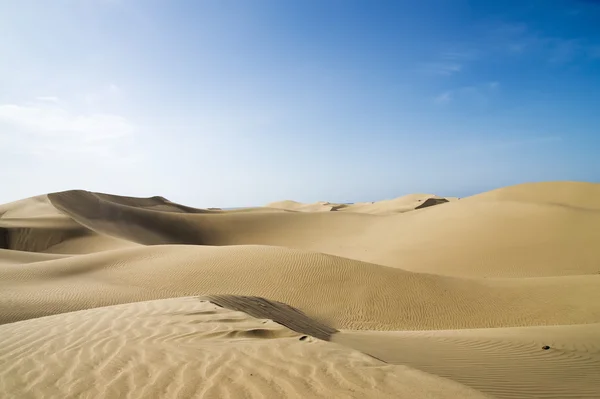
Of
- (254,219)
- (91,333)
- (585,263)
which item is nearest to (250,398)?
(91,333)

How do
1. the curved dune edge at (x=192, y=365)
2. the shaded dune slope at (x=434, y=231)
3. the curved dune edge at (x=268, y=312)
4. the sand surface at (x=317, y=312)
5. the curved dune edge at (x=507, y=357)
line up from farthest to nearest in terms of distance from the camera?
the shaded dune slope at (x=434, y=231), the curved dune edge at (x=268, y=312), the curved dune edge at (x=507, y=357), the sand surface at (x=317, y=312), the curved dune edge at (x=192, y=365)

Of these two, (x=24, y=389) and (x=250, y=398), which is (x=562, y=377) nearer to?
(x=250, y=398)

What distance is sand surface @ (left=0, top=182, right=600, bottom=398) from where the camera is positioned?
3.28m

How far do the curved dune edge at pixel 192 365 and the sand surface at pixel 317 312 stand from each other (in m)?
0.02

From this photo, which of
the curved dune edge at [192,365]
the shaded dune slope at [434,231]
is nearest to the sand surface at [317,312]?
the curved dune edge at [192,365]

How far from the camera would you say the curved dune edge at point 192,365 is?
2980 mm

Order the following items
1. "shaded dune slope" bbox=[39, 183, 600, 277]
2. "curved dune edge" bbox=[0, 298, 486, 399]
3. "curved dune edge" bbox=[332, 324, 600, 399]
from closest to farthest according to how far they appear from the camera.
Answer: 1. "curved dune edge" bbox=[0, 298, 486, 399]
2. "curved dune edge" bbox=[332, 324, 600, 399]
3. "shaded dune slope" bbox=[39, 183, 600, 277]

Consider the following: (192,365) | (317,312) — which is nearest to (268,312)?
(317,312)

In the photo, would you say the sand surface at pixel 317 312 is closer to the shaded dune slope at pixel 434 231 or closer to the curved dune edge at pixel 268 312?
the curved dune edge at pixel 268 312

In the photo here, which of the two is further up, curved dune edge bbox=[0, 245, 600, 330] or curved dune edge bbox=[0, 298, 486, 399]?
curved dune edge bbox=[0, 298, 486, 399]

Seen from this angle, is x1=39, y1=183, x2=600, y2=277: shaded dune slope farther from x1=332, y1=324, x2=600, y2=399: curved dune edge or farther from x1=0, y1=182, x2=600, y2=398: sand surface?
x1=332, y1=324, x2=600, y2=399: curved dune edge

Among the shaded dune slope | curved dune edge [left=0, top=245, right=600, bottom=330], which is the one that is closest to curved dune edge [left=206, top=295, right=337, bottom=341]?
curved dune edge [left=0, top=245, right=600, bottom=330]

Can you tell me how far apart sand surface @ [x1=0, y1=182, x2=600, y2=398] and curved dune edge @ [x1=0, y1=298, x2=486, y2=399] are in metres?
0.02

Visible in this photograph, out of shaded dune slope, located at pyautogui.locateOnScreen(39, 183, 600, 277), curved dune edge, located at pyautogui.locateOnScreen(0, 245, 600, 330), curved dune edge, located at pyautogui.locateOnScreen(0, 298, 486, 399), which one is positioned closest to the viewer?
curved dune edge, located at pyautogui.locateOnScreen(0, 298, 486, 399)
